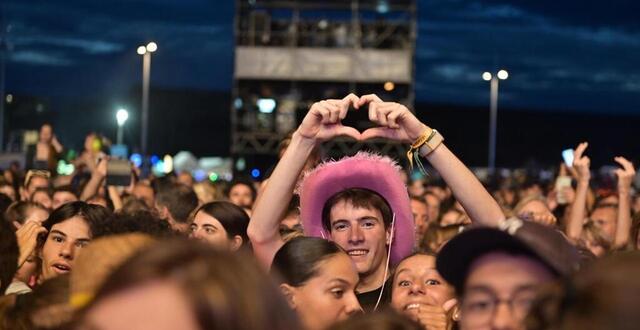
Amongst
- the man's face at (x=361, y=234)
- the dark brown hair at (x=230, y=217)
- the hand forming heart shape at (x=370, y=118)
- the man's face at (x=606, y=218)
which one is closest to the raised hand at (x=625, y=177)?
the man's face at (x=606, y=218)

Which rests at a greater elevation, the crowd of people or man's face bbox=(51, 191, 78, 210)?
the crowd of people

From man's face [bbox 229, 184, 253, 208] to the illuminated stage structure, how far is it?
79.5 feet

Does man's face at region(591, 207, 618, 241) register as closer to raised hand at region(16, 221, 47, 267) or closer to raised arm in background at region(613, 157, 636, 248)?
raised arm in background at region(613, 157, 636, 248)

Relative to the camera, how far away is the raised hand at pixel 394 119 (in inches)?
188

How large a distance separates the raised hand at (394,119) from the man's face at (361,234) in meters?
0.52

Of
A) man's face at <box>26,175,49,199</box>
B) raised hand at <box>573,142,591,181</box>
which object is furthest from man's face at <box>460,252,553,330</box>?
man's face at <box>26,175,49,199</box>

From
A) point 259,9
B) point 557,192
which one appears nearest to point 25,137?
point 259,9

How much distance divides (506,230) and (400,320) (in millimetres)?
338

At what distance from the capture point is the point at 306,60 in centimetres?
3672

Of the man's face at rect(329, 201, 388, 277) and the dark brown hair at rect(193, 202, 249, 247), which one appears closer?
the man's face at rect(329, 201, 388, 277)

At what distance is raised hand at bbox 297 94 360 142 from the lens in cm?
488

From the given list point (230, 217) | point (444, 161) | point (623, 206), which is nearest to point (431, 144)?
point (444, 161)

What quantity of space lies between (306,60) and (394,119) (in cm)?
3207

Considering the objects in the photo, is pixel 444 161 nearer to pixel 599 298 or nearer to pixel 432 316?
pixel 432 316
